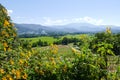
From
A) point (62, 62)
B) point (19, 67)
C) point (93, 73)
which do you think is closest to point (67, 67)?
point (62, 62)

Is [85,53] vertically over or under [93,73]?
over

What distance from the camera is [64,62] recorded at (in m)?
6.34

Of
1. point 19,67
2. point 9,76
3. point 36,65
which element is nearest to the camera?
point 9,76

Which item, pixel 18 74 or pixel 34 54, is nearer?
pixel 18 74

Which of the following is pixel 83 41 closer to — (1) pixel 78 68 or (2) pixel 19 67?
(1) pixel 78 68

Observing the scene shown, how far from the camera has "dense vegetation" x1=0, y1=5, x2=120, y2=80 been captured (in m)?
5.67

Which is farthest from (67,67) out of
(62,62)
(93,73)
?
(93,73)

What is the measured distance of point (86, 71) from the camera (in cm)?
605

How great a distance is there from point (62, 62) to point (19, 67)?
98 cm

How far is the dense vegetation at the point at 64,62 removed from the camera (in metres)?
5.67

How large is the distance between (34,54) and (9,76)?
1.34m

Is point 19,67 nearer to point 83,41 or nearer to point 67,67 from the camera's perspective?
point 67,67

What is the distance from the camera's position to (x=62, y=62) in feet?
20.9

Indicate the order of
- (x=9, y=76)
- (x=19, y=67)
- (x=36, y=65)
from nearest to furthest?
1. (x=9, y=76)
2. (x=19, y=67)
3. (x=36, y=65)
